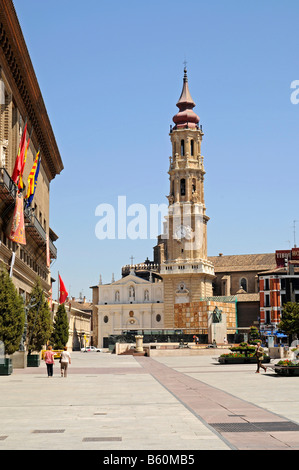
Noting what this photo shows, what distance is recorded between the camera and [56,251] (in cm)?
7250

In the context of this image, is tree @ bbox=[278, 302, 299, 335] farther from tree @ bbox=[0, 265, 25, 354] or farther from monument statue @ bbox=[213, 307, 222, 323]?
tree @ bbox=[0, 265, 25, 354]

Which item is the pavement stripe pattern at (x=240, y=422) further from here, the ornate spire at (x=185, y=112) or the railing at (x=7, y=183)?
the ornate spire at (x=185, y=112)

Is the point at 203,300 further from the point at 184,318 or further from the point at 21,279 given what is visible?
the point at 21,279

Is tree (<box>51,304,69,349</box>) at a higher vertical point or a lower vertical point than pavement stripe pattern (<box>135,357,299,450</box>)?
higher

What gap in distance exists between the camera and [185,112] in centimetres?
12775

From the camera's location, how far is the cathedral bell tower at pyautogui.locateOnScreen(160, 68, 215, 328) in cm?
12144

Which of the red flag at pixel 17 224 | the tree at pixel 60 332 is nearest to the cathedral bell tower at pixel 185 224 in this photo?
the tree at pixel 60 332

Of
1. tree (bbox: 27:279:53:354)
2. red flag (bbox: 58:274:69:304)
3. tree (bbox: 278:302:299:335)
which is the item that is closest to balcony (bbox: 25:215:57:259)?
tree (bbox: 27:279:53:354)

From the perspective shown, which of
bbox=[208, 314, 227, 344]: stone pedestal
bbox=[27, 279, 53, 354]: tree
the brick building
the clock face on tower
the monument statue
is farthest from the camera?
the clock face on tower

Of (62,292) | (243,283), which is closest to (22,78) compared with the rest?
(62,292)

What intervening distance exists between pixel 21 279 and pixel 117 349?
36.7 metres

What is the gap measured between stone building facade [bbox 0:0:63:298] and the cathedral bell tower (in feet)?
201

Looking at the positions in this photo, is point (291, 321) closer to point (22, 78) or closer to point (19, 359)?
point (19, 359)

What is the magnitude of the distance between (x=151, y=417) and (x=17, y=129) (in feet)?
108
